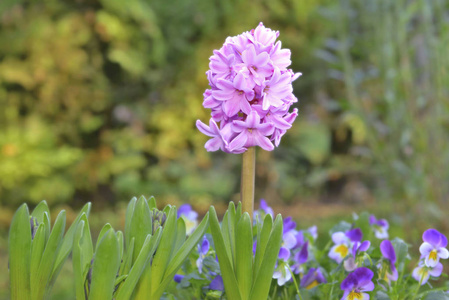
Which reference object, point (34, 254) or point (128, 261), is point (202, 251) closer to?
point (128, 261)

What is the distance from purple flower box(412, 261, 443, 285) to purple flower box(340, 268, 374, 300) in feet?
0.44

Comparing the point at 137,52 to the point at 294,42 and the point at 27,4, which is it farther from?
the point at 294,42

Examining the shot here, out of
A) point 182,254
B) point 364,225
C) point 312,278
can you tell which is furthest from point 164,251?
point 364,225

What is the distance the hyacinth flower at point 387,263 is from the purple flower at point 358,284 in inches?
3.1

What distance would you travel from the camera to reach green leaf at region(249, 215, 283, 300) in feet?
3.04

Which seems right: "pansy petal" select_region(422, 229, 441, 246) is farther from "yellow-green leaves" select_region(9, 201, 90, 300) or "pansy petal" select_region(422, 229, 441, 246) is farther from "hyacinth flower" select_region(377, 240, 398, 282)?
"yellow-green leaves" select_region(9, 201, 90, 300)

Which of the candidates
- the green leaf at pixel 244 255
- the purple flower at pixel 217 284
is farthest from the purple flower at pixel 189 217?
the green leaf at pixel 244 255

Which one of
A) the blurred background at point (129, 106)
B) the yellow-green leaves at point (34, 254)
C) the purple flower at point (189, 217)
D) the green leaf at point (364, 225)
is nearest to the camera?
the yellow-green leaves at point (34, 254)

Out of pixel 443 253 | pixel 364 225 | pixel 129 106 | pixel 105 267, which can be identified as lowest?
pixel 105 267

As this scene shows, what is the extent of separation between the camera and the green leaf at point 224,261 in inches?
36.7

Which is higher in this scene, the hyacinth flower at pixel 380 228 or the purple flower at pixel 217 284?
the hyacinth flower at pixel 380 228

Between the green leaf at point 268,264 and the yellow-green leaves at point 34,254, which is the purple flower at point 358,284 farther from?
the yellow-green leaves at point 34,254

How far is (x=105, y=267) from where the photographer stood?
0.90 metres

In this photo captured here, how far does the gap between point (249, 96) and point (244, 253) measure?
278mm
